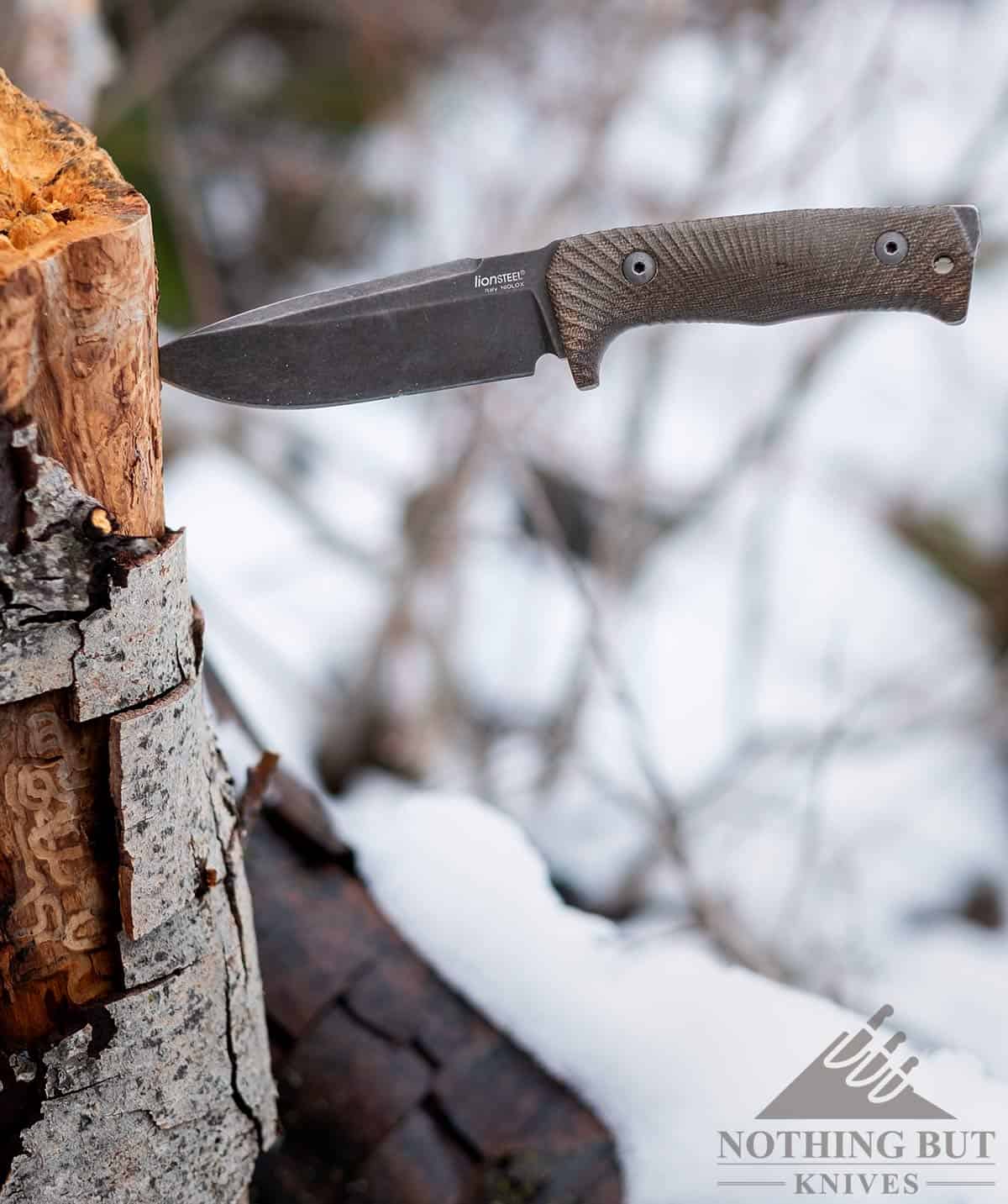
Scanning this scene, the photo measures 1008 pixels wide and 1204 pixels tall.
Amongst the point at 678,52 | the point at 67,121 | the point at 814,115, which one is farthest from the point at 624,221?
the point at 67,121

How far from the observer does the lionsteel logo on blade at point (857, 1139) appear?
3.68 feet

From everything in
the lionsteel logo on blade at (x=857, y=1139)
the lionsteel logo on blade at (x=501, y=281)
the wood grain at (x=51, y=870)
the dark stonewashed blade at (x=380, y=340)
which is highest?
the lionsteel logo on blade at (x=501, y=281)

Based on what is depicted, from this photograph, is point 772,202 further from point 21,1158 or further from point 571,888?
point 21,1158

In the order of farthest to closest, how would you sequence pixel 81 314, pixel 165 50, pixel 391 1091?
1. pixel 165 50
2. pixel 391 1091
3. pixel 81 314

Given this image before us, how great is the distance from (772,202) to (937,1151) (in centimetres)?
311

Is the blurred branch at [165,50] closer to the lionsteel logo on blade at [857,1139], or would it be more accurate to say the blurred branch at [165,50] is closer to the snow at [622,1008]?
the snow at [622,1008]

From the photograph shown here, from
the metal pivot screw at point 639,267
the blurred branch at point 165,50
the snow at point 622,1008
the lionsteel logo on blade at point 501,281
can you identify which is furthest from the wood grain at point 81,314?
the blurred branch at point 165,50

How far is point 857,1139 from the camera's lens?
1.18 metres

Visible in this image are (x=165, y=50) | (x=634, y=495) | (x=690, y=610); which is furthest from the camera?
(x=690, y=610)

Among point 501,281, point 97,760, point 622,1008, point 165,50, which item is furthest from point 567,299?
point 165,50

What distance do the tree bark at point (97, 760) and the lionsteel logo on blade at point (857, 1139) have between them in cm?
53

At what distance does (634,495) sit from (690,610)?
1603 millimetres

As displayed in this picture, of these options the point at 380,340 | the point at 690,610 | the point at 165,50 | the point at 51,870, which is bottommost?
the point at 690,610

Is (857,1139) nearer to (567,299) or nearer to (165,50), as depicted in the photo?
(567,299)
